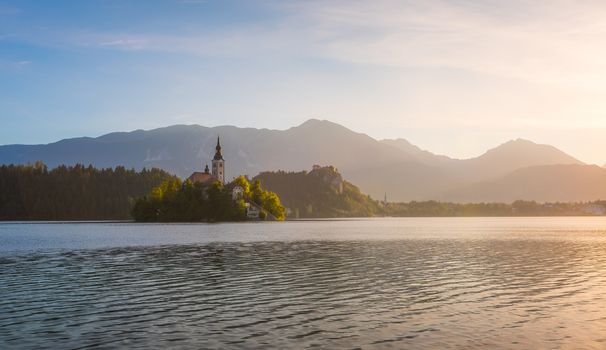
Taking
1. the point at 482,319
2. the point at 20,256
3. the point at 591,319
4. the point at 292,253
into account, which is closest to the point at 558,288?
the point at 591,319

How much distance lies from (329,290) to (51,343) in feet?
75.2

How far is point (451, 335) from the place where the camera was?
3083 cm

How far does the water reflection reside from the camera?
2998 centimetres

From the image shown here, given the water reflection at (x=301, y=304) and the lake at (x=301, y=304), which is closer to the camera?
the lake at (x=301, y=304)

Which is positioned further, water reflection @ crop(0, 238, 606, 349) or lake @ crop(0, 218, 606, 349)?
water reflection @ crop(0, 238, 606, 349)

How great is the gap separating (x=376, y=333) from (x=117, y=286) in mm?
25230

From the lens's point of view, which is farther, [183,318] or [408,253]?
[408,253]

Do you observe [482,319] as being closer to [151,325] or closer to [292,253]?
[151,325]

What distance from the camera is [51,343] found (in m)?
28.5

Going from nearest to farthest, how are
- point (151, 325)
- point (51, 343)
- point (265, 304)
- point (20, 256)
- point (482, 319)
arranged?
point (51, 343) < point (151, 325) < point (482, 319) < point (265, 304) < point (20, 256)

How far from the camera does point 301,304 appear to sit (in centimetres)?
3997

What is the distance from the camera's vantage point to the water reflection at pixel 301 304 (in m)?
30.0

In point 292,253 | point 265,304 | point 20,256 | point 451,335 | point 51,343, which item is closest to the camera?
point 51,343

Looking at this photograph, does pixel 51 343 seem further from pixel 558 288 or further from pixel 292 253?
pixel 292 253
